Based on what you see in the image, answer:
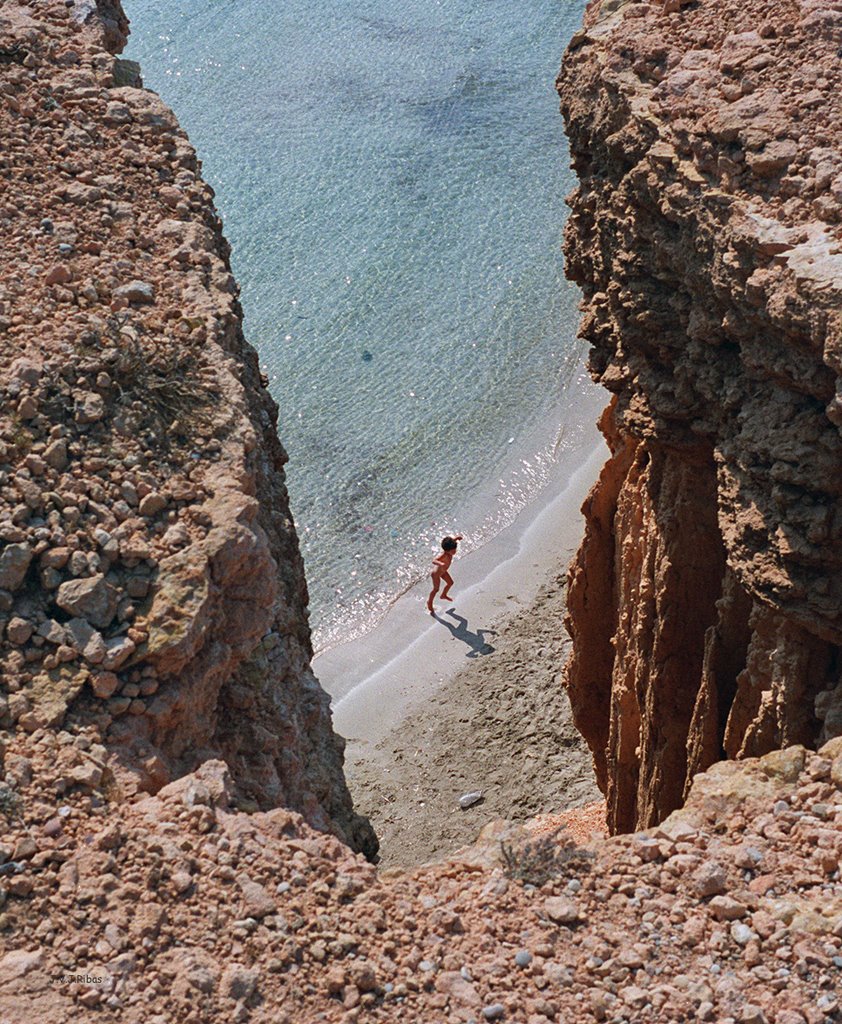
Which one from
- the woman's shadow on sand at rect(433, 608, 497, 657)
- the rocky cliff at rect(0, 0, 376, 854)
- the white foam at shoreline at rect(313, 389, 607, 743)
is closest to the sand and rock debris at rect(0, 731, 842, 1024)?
the rocky cliff at rect(0, 0, 376, 854)

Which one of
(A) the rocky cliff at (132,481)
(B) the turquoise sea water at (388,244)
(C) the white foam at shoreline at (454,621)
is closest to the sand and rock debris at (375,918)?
(A) the rocky cliff at (132,481)

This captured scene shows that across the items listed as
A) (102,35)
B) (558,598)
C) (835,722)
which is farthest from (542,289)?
(835,722)

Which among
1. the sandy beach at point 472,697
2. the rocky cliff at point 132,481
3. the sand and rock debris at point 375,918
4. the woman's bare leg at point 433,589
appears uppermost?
the rocky cliff at point 132,481

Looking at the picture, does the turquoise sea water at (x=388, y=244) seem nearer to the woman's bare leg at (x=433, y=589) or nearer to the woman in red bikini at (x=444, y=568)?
the woman's bare leg at (x=433, y=589)

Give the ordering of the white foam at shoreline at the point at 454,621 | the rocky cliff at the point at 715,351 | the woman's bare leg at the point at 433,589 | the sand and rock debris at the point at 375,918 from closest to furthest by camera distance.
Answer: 1. the sand and rock debris at the point at 375,918
2. the rocky cliff at the point at 715,351
3. the white foam at shoreline at the point at 454,621
4. the woman's bare leg at the point at 433,589

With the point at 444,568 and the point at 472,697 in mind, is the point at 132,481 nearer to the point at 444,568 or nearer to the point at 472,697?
the point at 472,697

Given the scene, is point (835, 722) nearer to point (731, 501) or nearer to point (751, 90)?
point (731, 501)

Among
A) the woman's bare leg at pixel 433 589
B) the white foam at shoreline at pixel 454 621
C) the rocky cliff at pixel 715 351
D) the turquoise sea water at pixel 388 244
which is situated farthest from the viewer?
the turquoise sea water at pixel 388 244
